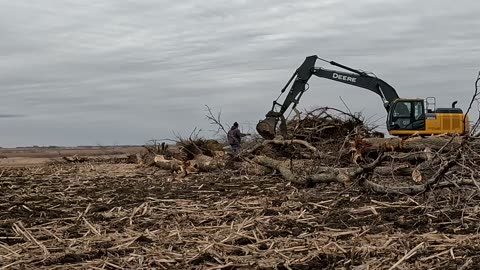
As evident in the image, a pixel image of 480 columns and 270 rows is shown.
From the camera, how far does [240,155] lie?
538 inches

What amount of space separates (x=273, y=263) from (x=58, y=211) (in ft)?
14.0

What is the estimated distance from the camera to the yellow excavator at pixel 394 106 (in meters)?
19.9

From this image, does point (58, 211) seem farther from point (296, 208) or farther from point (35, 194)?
point (296, 208)

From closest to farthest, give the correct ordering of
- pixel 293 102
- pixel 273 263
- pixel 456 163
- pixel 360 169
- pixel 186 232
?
pixel 273 263
pixel 186 232
pixel 456 163
pixel 360 169
pixel 293 102

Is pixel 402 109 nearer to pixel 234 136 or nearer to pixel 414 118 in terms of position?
pixel 414 118

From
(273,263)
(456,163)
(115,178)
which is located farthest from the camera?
(115,178)

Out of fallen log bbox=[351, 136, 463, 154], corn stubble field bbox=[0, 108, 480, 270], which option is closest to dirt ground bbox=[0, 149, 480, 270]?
corn stubble field bbox=[0, 108, 480, 270]

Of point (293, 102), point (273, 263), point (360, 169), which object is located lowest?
point (273, 263)

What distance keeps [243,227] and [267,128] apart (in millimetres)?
11435

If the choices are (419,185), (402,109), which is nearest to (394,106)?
(402,109)

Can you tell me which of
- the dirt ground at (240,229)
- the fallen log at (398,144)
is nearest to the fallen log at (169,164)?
the dirt ground at (240,229)

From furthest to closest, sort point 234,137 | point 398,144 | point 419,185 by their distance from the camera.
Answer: point 234,137
point 398,144
point 419,185

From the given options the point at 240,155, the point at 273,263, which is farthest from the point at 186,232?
the point at 240,155

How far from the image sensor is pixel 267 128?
17984 mm
